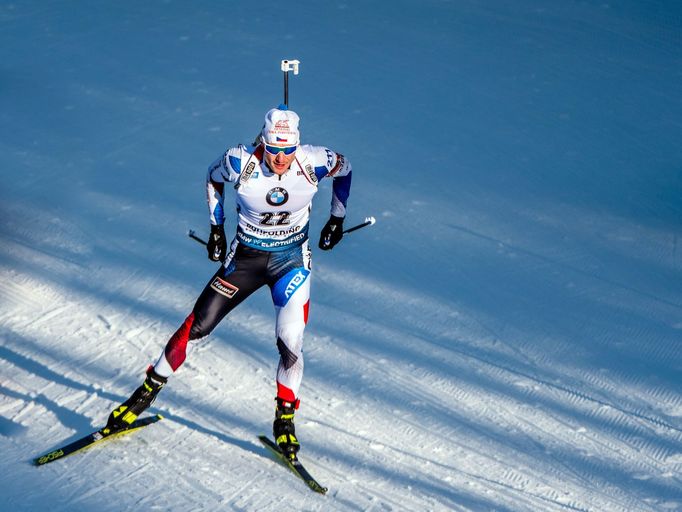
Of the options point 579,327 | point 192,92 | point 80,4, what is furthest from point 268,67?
point 579,327

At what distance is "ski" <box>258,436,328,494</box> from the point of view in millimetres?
5492

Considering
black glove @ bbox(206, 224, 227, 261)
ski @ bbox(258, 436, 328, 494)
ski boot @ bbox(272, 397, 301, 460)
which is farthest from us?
black glove @ bbox(206, 224, 227, 261)

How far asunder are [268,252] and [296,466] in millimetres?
1200

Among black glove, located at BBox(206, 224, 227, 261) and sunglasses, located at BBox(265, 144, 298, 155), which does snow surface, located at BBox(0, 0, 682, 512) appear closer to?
black glove, located at BBox(206, 224, 227, 261)

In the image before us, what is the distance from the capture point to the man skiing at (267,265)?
18.2 feet

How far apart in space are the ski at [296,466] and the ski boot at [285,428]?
0.12 ft

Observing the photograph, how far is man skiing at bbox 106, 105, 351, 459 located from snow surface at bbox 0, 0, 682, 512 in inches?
13.2

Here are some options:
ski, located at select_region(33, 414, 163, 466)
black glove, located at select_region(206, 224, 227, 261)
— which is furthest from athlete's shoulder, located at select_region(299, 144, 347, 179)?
ski, located at select_region(33, 414, 163, 466)

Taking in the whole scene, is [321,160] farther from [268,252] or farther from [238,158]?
Answer: [268,252]

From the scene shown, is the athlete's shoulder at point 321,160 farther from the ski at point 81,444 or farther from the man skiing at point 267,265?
the ski at point 81,444

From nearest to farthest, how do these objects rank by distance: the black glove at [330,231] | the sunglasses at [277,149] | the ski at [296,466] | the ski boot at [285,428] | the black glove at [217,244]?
the sunglasses at [277,149]
the ski at [296,466]
the ski boot at [285,428]
the black glove at [217,244]
the black glove at [330,231]

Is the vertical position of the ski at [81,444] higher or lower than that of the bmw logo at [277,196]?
lower

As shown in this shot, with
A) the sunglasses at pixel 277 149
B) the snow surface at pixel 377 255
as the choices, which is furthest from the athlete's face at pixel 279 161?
the snow surface at pixel 377 255

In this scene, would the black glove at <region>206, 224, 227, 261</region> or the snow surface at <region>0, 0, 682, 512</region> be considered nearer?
the snow surface at <region>0, 0, 682, 512</region>
